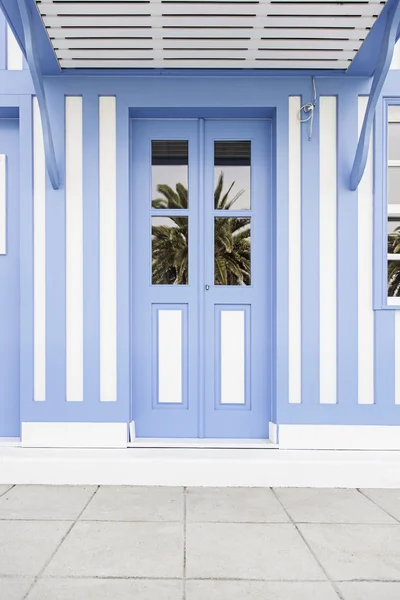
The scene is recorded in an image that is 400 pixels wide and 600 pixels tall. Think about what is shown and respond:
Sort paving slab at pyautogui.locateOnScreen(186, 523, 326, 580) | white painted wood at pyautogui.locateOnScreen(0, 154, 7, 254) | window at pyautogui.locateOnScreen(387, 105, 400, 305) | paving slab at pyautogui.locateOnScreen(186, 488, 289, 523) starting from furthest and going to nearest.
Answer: white painted wood at pyautogui.locateOnScreen(0, 154, 7, 254) → window at pyautogui.locateOnScreen(387, 105, 400, 305) → paving slab at pyautogui.locateOnScreen(186, 488, 289, 523) → paving slab at pyautogui.locateOnScreen(186, 523, 326, 580)

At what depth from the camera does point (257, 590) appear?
2062mm

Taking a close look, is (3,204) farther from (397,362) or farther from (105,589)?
→ (397,362)

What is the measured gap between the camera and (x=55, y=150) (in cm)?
360

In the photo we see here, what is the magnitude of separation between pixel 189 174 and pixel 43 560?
2639 millimetres

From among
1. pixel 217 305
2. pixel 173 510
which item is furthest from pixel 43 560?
pixel 217 305

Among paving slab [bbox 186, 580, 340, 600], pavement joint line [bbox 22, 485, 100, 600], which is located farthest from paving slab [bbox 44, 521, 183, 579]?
paving slab [bbox 186, 580, 340, 600]

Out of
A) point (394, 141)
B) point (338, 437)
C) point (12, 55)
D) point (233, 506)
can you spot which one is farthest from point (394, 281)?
point (12, 55)

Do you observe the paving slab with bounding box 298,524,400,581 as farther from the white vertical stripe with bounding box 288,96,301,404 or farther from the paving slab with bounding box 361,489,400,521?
the white vertical stripe with bounding box 288,96,301,404

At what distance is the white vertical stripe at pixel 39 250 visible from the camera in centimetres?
363

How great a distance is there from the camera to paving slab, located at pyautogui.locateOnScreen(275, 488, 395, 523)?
2798mm

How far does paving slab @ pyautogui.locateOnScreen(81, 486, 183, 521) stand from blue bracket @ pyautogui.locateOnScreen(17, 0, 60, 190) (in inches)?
81.7

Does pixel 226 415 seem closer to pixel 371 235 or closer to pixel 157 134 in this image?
pixel 371 235

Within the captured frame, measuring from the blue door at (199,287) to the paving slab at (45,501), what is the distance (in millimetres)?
741

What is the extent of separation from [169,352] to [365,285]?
1.48m
